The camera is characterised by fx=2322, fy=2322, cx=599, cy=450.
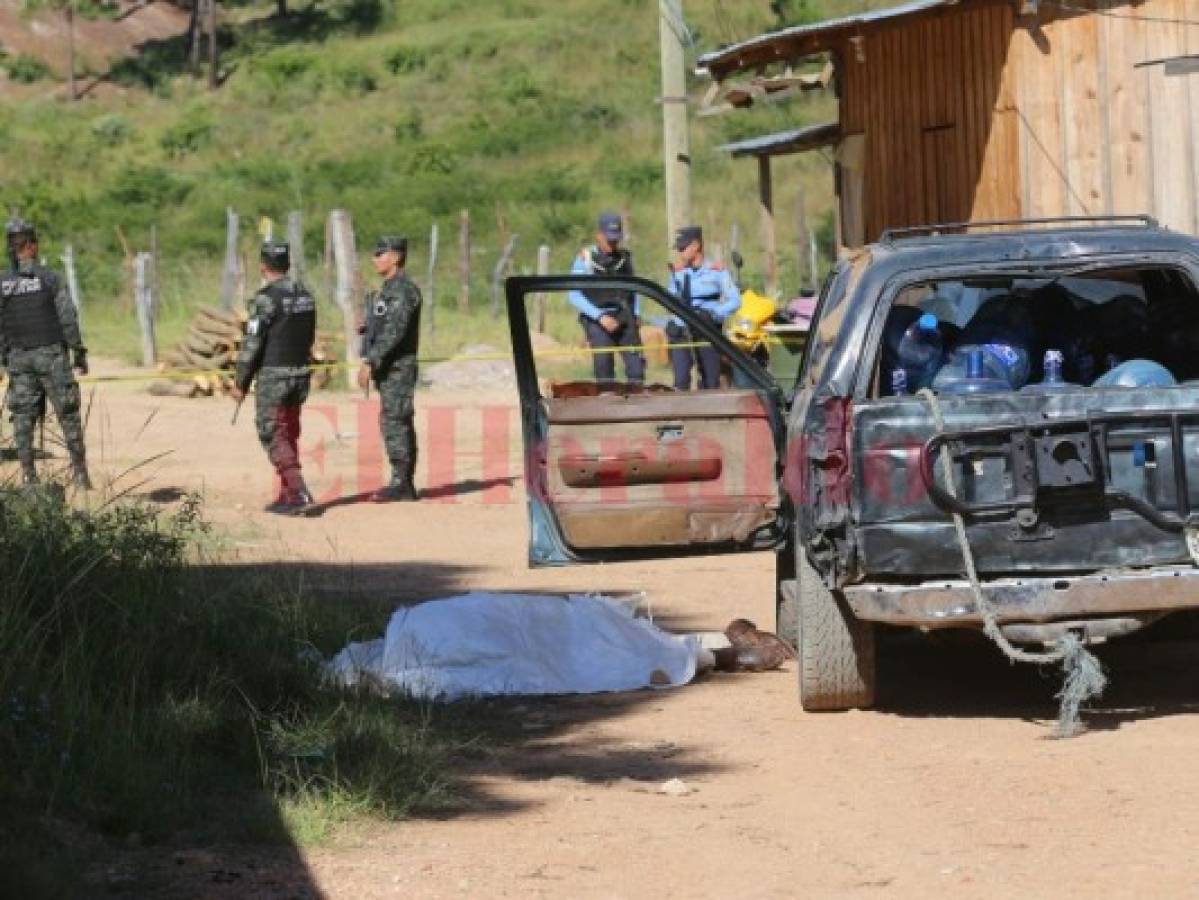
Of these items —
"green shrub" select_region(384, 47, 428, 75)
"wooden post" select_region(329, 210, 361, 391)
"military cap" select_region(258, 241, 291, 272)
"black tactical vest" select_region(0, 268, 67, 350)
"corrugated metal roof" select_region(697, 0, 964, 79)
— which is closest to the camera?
"military cap" select_region(258, 241, 291, 272)

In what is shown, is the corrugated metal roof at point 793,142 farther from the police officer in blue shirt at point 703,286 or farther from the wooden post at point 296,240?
the police officer in blue shirt at point 703,286

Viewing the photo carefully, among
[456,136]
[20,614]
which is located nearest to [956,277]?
[20,614]

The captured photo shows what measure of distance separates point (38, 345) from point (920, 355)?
9289 millimetres

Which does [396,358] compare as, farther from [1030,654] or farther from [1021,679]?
[1030,654]

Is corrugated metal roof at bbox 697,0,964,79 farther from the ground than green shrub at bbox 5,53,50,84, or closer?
closer

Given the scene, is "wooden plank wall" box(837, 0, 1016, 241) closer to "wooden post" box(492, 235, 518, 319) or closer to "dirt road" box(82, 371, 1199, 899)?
"dirt road" box(82, 371, 1199, 899)

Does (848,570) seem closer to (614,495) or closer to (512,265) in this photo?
(614,495)

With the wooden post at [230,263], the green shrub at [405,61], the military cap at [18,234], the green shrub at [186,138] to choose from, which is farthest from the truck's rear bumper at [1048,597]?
the green shrub at [405,61]

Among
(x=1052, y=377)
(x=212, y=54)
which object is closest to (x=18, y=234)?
(x=1052, y=377)

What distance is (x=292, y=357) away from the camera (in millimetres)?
16031

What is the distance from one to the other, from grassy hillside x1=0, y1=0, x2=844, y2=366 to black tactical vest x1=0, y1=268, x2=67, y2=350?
66.7 feet

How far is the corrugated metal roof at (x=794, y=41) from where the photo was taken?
16.8 m

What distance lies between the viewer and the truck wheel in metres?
8.17

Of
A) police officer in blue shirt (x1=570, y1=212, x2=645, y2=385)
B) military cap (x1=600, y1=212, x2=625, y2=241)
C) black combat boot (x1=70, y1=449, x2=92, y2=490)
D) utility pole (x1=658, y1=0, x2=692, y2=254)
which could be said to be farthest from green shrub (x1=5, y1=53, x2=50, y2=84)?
black combat boot (x1=70, y1=449, x2=92, y2=490)
